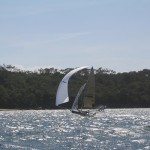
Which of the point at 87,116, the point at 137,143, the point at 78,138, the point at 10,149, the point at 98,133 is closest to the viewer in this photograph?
the point at 10,149

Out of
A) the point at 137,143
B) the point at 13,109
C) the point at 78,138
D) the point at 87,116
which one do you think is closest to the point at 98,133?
the point at 78,138

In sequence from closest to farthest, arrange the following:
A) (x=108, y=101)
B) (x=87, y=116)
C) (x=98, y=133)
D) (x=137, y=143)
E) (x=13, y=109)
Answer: (x=137, y=143) → (x=98, y=133) → (x=87, y=116) → (x=13, y=109) → (x=108, y=101)

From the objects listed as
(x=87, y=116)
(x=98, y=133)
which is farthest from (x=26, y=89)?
(x=98, y=133)

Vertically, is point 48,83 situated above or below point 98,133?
above

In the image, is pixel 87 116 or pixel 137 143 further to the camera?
pixel 87 116

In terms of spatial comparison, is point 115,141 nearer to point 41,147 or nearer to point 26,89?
point 41,147

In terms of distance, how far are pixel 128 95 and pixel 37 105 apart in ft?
108

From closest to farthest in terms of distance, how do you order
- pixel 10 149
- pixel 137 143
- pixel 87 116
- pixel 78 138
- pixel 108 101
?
pixel 10 149 < pixel 137 143 < pixel 78 138 < pixel 87 116 < pixel 108 101

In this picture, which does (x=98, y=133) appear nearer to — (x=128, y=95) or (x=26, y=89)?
(x=26, y=89)

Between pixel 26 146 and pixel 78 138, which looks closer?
pixel 26 146

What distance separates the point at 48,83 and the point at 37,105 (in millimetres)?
17444

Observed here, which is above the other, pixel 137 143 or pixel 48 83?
pixel 48 83

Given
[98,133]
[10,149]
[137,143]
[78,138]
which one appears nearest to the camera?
[10,149]

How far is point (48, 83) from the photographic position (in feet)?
653
